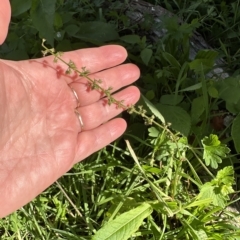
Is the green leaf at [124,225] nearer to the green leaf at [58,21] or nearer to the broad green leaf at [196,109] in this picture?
the broad green leaf at [196,109]

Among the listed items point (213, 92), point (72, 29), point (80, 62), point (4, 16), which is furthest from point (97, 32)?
point (4, 16)

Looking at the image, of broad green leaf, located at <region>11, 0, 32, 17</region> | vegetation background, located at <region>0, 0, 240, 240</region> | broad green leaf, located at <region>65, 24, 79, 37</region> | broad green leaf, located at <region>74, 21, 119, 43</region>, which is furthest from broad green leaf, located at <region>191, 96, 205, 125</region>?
broad green leaf, located at <region>11, 0, 32, 17</region>

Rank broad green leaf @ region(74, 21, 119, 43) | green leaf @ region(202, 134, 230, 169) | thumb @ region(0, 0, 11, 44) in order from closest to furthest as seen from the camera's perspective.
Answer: thumb @ region(0, 0, 11, 44), green leaf @ region(202, 134, 230, 169), broad green leaf @ region(74, 21, 119, 43)

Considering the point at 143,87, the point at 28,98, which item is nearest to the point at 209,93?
the point at 143,87

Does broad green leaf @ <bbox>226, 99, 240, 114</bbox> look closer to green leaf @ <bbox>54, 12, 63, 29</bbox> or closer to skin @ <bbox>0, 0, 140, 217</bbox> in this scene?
skin @ <bbox>0, 0, 140, 217</bbox>

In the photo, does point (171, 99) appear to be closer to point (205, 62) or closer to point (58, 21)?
point (205, 62)

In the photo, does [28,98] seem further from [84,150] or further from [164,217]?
[164,217]

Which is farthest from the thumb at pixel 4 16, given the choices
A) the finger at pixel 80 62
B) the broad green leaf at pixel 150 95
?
the broad green leaf at pixel 150 95
